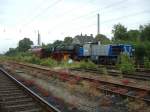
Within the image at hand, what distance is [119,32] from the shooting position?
212 ft

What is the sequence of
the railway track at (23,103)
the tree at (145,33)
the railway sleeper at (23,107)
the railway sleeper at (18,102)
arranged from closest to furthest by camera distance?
the railway track at (23,103) < the railway sleeper at (23,107) < the railway sleeper at (18,102) < the tree at (145,33)

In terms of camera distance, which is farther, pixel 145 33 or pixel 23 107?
pixel 145 33

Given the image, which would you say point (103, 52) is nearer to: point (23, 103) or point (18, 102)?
point (18, 102)

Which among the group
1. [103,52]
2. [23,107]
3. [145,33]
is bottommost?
[23,107]

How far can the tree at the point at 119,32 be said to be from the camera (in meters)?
63.4

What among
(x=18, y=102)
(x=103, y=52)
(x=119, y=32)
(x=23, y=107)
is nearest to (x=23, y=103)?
(x=18, y=102)

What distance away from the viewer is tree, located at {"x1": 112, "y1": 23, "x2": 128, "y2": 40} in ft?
208


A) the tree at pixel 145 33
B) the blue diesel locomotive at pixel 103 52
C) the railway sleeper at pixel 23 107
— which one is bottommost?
the railway sleeper at pixel 23 107

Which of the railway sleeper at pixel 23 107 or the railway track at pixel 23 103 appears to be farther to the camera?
the railway sleeper at pixel 23 107

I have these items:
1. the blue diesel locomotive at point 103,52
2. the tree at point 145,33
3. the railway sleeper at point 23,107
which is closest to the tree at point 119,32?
the tree at point 145,33

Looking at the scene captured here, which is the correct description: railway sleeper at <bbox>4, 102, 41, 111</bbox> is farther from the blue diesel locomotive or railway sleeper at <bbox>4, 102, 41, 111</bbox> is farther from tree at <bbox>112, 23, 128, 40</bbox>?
tree at <bbox>112, 23, 128, 40</bbox>

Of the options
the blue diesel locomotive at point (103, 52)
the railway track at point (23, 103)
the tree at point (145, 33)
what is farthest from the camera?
the tree at point (145, 33)

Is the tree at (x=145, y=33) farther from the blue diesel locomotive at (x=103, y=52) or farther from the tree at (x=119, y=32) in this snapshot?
the blue diesel locomotive at (x=103, y=52)

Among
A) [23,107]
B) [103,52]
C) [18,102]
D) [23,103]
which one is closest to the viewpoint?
[23,107]
